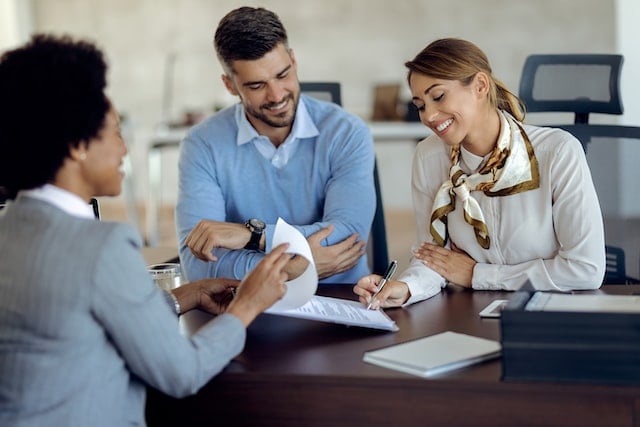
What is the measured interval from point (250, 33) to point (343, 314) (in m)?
0.93

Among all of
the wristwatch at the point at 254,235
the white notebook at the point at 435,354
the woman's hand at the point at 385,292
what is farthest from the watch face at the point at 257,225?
the white notebook at the point at 435,354

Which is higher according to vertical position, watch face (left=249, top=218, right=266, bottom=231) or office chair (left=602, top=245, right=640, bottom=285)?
watch face (left=249, top=218, right=266, bottom=231)

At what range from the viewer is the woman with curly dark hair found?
1.36 meters

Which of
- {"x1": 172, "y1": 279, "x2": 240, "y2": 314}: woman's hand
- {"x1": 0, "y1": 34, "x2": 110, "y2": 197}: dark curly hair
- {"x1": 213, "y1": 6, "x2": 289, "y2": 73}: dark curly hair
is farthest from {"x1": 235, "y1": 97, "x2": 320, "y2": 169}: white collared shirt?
{"x1": 0, "y1": 34, "x2": 110, "y2": 197}: dark curly hair

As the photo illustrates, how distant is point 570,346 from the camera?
1.40m

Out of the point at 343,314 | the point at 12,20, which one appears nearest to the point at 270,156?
the point at 343,314

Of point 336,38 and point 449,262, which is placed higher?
point 449,262

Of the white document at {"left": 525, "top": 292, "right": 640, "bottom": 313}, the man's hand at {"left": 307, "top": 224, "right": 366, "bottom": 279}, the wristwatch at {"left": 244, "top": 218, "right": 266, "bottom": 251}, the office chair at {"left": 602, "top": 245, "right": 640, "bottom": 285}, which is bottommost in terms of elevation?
the office chair at {"left": 602, "top": 245, "right": 640, "bottom": 285}

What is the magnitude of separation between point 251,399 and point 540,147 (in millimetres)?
948

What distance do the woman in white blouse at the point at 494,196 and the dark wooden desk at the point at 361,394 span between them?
309 millimetres

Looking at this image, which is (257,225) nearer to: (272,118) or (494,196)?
(272,118)

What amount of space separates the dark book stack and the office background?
411 cm

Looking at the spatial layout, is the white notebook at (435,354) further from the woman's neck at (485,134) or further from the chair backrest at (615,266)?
the chair backrest at (615,266)

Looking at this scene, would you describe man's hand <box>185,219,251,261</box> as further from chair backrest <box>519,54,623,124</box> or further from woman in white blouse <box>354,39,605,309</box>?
chair backrest <box>519,54,623,124</box>
